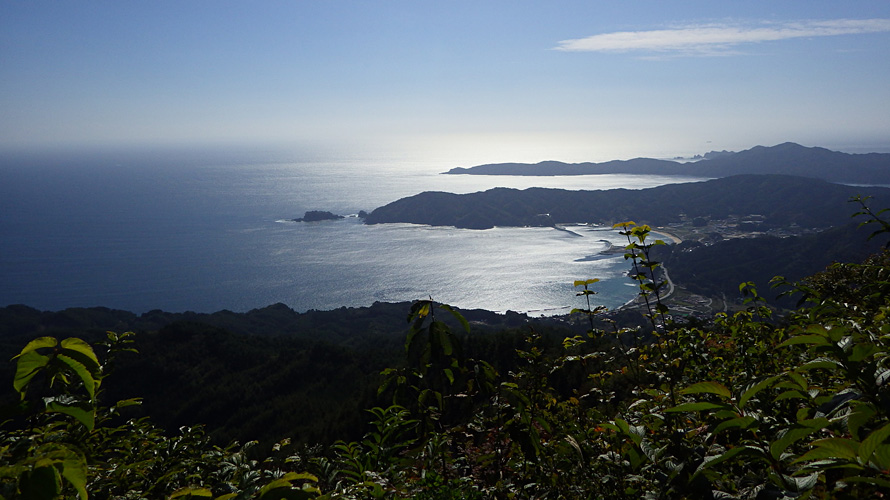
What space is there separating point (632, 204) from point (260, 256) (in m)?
57.4

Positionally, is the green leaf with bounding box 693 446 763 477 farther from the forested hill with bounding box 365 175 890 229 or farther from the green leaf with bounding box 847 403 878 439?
the forested hill with bounding box 365 175 890 229

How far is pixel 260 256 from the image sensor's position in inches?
2003

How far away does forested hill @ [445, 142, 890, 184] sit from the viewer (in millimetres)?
96938

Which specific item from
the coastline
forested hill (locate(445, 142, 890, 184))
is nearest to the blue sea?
the coastline

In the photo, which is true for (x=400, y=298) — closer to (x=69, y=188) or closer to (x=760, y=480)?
(x=760, y=480)

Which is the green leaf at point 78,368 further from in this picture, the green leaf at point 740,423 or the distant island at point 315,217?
the distant island at point 315,217

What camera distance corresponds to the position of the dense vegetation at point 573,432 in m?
0.59

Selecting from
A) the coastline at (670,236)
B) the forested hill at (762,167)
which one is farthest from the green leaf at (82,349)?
the forested hill at (762,167)

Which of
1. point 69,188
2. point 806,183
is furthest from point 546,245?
point 69,188

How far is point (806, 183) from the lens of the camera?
7225 centimetres

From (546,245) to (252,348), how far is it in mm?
37660

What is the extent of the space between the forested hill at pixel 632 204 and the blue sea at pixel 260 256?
4.70 m

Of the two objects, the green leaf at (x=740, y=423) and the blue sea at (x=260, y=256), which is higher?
the green leaf at (x=740, y=423)

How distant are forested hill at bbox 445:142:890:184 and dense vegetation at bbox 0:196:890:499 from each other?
116617 millimetres
